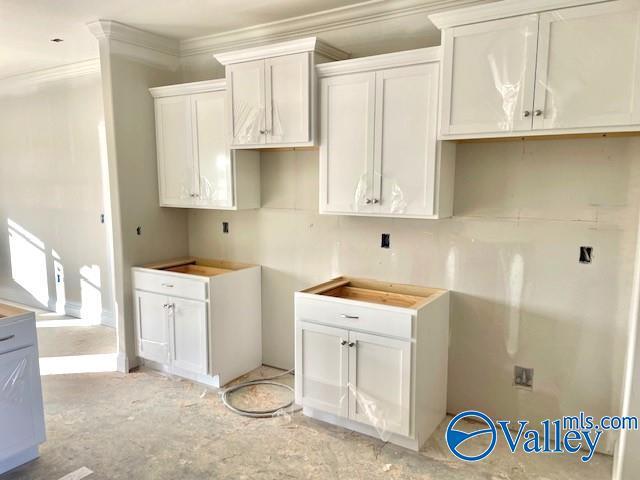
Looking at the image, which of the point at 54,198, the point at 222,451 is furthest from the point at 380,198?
the point at 54,198

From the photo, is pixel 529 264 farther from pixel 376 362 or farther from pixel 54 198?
pixel 54 198

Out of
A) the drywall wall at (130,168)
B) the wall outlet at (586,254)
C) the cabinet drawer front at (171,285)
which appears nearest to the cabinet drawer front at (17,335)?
the cabinet drawer front at (171,285)

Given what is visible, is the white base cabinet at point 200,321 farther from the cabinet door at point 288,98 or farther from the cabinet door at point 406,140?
the cabinet door at point 406,140

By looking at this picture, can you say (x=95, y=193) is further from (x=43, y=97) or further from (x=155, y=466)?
(x=155, y=466)

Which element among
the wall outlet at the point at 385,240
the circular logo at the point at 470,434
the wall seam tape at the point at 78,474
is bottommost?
the wall seam tape at the point at 78,474

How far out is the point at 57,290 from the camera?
536 centimetres

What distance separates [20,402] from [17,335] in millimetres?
355

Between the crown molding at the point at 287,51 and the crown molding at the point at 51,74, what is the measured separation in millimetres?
2069

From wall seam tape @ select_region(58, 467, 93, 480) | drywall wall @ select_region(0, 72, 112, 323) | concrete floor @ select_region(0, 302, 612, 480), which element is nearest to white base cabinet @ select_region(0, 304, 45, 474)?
concrete floor @ select_region(0, 302, 612, 480)

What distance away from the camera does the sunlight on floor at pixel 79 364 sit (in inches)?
149

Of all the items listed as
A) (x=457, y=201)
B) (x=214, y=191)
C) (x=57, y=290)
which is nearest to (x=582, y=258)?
(x=457, y=201)

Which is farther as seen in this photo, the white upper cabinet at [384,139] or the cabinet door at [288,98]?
the cabinet door at [288,98]

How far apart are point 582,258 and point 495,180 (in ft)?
2.09

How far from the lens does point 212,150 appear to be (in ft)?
11.7
